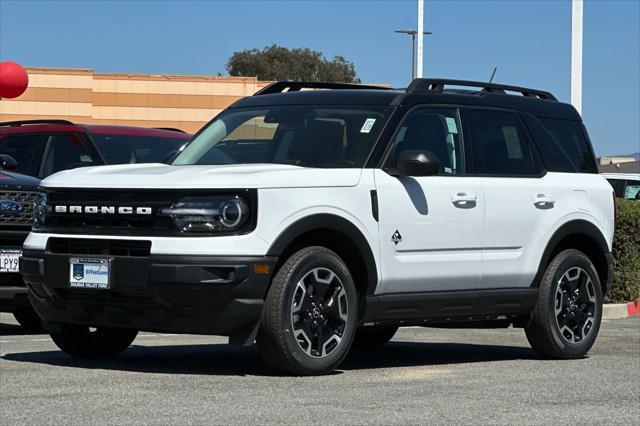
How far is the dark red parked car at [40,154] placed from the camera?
11820 mm

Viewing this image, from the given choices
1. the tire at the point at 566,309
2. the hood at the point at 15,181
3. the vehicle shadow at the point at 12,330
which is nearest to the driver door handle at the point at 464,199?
the tire at the point at 566,309

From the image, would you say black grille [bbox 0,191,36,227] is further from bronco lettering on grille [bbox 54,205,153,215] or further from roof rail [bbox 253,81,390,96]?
bronco lettering on grille [bbox 54,205,153,215]

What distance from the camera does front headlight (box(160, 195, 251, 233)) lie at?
27.5 feet

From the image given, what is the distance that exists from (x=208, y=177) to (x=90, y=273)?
94 cm

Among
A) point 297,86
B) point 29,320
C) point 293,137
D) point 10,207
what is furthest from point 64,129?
point 293,137

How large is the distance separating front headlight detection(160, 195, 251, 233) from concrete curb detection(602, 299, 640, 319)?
880cm

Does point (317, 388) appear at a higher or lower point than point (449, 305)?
lower

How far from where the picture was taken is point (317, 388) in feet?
26.7

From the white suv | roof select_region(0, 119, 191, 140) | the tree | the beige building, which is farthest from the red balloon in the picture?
the tree

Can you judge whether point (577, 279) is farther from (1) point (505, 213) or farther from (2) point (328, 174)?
(2) point (328, 174)

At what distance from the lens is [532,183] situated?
10312 millimetres

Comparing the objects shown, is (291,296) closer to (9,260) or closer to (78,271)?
(78,271)

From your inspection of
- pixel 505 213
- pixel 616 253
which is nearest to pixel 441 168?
pixel 505 213

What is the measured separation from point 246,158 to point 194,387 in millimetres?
2063
